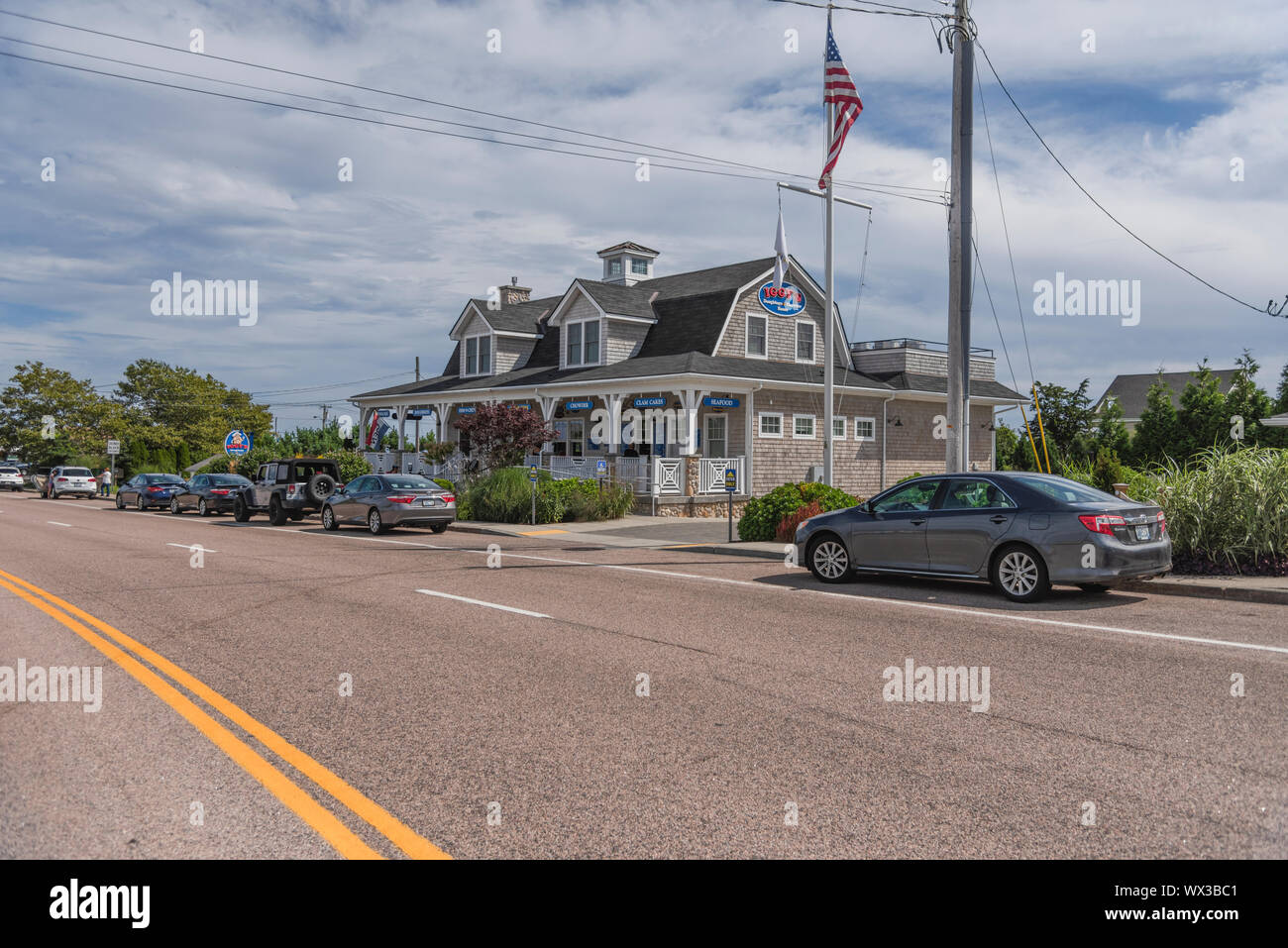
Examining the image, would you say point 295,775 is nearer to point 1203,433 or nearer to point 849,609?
point 849,609

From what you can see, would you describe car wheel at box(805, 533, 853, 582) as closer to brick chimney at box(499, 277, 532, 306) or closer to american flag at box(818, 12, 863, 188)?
american flag at box(818, 12, 863, 188)

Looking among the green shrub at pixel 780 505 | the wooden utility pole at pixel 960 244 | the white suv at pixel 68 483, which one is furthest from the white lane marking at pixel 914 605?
the white suv at pixel 68 483

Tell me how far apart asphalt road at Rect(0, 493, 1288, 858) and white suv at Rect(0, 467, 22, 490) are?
60.4 meters

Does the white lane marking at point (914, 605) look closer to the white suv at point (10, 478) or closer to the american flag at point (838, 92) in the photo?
the american flag at point (838, 92)

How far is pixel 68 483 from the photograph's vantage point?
49.7 m

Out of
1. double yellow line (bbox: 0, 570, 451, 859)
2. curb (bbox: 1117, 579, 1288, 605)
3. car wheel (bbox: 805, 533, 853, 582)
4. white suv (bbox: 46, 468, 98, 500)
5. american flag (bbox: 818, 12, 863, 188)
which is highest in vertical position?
american flag (bbox: 818, 12, 863, 188)

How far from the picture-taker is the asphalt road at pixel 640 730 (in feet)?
14.0

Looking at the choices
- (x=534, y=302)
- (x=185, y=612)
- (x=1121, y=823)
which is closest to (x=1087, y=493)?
(x=1121, y=823)

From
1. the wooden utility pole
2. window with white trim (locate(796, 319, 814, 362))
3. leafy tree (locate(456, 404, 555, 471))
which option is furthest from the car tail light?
window with white trim (locate(796, 319, 814, 362))

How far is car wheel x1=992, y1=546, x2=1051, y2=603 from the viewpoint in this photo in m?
11.1

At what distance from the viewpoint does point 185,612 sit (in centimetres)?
1058

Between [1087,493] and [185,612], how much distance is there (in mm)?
10247

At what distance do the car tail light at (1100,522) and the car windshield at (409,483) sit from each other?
1596cm
